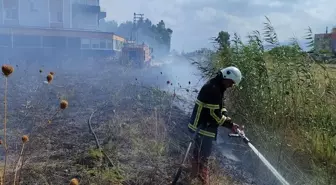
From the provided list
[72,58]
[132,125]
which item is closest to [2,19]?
[72,58]

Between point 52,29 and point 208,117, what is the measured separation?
31.3 m

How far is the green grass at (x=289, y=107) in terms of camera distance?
17.6ft

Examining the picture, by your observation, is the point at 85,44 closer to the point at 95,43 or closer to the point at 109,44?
the point at 95,43

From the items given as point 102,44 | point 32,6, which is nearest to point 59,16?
point 32,6

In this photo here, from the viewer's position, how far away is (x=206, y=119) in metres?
5.13

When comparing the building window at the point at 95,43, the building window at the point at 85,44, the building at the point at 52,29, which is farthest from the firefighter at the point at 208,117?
the building window at the point at 95,43

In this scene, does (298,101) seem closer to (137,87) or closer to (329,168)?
(329,168)

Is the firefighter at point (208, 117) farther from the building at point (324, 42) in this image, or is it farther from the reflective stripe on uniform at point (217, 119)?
the building at point (324, 42)

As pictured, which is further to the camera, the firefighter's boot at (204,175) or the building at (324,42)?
the building at (324,42)

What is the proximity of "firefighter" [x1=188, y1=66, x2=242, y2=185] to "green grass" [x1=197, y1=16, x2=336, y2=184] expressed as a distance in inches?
53.6

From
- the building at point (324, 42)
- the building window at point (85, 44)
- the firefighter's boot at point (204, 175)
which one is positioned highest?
the building window at point (85, 44)

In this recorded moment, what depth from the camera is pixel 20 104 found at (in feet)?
32.2

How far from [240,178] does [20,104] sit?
6.63 metres

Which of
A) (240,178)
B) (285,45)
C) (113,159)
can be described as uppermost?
(285,45)
